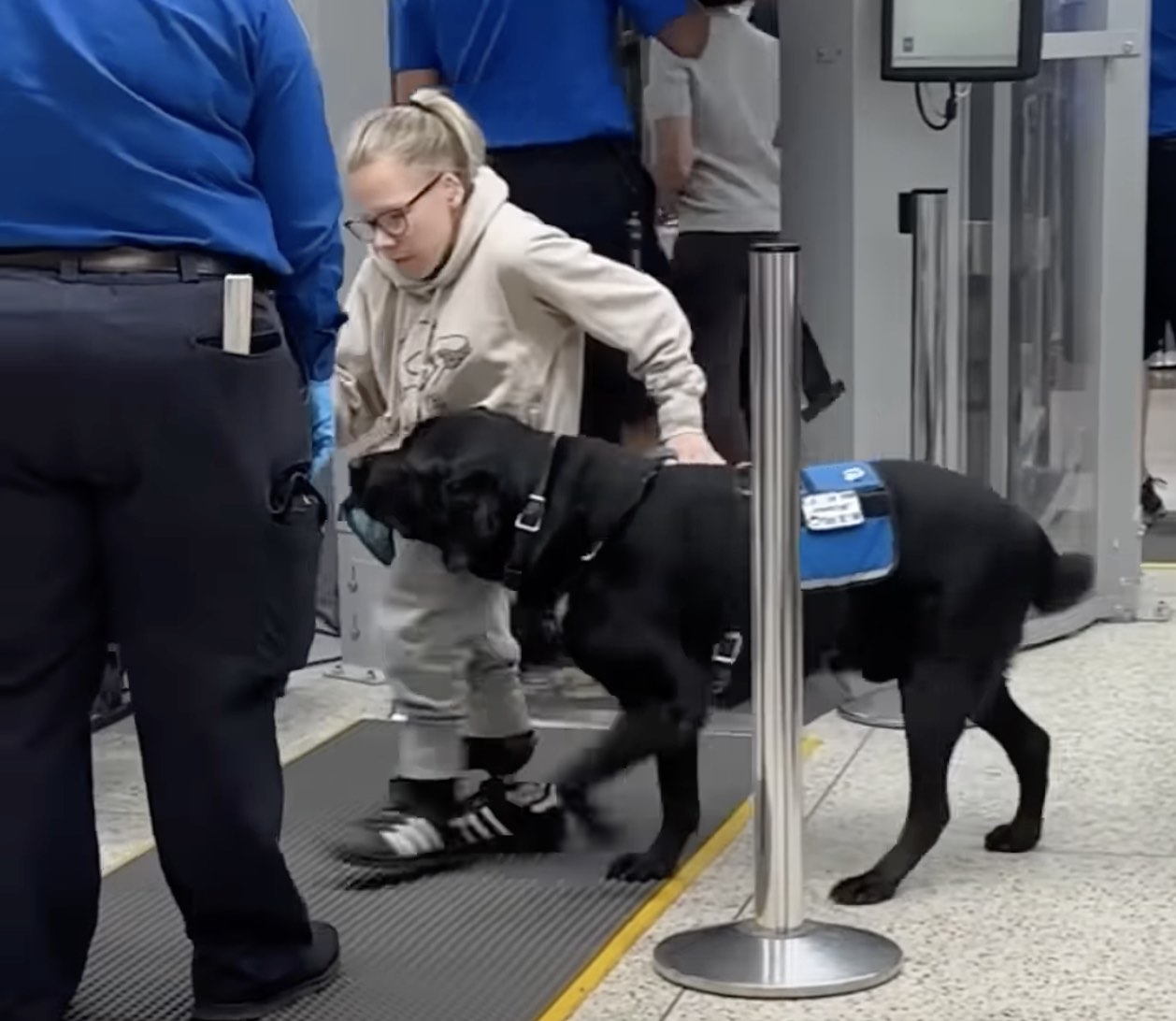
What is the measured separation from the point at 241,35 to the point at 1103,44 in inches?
108

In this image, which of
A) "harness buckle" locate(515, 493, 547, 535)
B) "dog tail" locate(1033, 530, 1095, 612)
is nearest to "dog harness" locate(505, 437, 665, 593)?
"harness buckle" locate(515, 493, 547, 535)

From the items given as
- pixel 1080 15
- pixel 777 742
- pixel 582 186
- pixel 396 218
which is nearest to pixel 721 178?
pixel 582 186

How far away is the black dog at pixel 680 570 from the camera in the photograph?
10.0 feet

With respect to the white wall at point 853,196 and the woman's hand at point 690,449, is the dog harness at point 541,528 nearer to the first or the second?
the woman's hand at point 690,449

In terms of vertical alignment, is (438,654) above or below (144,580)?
below

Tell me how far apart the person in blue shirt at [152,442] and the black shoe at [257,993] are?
0.08m

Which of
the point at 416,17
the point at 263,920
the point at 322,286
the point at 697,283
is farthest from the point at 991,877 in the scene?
the point at 416,17

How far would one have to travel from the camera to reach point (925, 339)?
4.15 m

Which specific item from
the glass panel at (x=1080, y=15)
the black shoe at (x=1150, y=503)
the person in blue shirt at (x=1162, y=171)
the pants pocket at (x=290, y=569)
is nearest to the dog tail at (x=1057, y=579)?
the pants pocket at (x=290, y=569)

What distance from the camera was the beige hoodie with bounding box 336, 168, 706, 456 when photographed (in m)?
3.23

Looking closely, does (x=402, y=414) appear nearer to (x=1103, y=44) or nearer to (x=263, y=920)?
(x=263, y=920)

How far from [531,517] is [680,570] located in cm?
24

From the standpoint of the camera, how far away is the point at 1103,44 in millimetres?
4660

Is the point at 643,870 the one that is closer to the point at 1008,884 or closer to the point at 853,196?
the point at 1008,884
